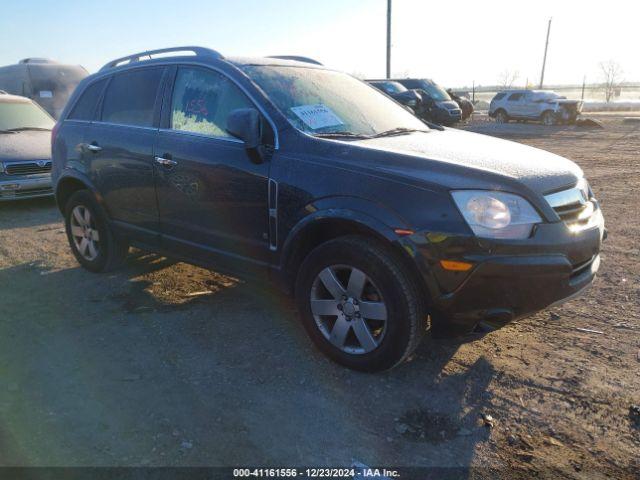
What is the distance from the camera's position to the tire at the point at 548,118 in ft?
75.8

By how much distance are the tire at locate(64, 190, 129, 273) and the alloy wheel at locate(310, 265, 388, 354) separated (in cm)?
228

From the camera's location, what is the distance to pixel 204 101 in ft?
12.5

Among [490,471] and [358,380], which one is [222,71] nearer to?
[358,380]

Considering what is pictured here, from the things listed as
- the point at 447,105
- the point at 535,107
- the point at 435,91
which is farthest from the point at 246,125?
the point at 535,107

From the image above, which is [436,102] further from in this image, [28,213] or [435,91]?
[28,213]

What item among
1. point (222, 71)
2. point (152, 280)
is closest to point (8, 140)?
point (152, 280)

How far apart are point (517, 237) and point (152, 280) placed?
3.32m

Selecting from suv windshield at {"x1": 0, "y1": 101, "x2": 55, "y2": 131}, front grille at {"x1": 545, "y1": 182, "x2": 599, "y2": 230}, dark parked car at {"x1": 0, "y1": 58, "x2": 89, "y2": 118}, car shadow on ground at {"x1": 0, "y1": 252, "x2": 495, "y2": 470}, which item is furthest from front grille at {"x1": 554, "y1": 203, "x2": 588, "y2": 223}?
dark parked car at {"x1": 0, "y1": 58, "x2": 89, "y2": 118}

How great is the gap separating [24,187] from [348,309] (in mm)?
6464

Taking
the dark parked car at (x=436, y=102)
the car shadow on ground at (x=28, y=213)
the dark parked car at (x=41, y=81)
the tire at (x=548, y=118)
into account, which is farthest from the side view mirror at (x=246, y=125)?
the tire at (x=548, y=118)

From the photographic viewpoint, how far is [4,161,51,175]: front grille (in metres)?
7.56

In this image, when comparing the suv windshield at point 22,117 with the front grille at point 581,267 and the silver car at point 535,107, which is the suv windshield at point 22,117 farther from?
the silver car at point 535,107

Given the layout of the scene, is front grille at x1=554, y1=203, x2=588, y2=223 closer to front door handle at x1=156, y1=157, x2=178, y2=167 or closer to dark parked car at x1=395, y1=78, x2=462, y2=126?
front door handle at x1=156, y1=157, x2=178, y2=167

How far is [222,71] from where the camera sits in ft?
12.0
